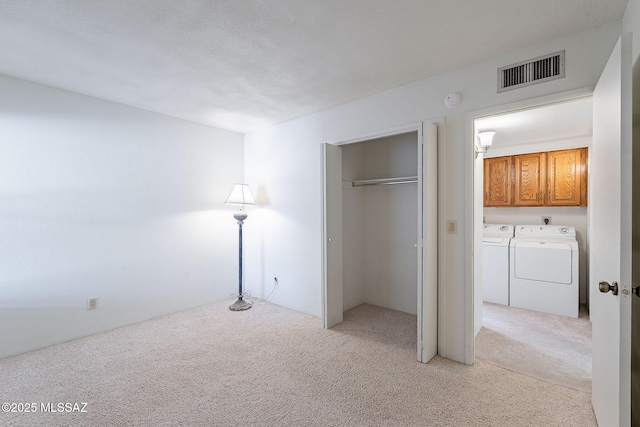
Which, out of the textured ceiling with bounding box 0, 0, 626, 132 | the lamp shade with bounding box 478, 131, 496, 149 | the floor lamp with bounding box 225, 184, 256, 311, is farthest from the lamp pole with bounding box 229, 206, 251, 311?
the lamp shade with bounding box 478, 131, 496, 149

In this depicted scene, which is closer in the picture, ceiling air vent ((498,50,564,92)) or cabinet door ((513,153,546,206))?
ceiling air vent ((498,50,564,92))

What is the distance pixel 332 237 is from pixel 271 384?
1544 mm

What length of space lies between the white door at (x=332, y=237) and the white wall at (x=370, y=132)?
20 cm

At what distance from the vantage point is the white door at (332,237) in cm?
307

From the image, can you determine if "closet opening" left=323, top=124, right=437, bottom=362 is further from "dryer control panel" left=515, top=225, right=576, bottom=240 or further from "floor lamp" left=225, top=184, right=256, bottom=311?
"dryer control panel" left=515, top=225, right=576, bottom=240

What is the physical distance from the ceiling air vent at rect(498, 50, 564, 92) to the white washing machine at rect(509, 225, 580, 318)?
2413 mm

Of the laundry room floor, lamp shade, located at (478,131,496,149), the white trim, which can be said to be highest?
lamp shade, located at (478,131,496,149)

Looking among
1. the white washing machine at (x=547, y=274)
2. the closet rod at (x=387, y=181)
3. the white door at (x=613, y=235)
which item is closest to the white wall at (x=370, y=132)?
the white door at (x=613, y=235)

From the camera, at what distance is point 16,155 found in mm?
2490

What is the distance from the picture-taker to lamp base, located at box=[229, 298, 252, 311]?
3.66 m

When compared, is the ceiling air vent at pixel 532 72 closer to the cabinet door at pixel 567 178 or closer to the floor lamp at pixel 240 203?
the cabinet door at pixel 567 178

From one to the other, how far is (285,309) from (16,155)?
3110 mm

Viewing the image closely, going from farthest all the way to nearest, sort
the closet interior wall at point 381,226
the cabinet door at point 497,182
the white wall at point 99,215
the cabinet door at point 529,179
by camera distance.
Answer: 1. the cabinet door at point 497,182
2. the cabinet door at point 529,179
3. the closet interior wall at point 381,226
4. the white wall at point 99,215

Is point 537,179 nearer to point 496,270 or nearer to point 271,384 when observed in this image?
point 496,270
